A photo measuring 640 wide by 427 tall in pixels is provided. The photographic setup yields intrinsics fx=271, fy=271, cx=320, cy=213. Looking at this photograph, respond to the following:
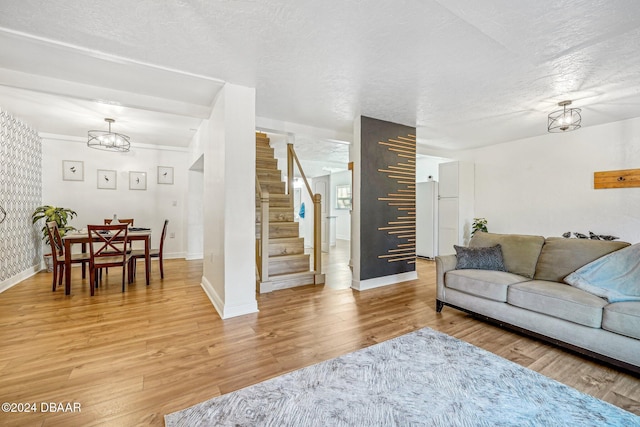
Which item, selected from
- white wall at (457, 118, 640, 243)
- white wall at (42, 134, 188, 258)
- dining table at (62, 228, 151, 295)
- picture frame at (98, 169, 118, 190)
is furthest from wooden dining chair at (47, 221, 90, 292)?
white wall at (457, 118, 640, 243)

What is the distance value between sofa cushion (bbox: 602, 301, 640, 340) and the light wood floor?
323 millimetres

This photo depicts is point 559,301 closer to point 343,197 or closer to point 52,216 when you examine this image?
point 52,216

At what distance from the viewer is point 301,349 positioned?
7.38ft

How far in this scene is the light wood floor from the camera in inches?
66.3

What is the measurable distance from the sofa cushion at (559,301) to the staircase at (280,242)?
8.51 feet

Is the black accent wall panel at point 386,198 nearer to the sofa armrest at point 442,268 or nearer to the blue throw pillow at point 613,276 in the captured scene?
the sofa armrest at point 442,268

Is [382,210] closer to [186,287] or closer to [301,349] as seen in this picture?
[301,349]

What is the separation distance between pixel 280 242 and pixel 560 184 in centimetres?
496

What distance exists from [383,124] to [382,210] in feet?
4.38

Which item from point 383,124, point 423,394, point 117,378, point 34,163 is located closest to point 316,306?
point 423,394

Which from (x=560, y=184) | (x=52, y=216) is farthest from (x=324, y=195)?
(x=52, y=216)

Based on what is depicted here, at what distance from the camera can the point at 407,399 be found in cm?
166

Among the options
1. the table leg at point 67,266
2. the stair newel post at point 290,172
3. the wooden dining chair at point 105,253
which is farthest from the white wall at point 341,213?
the table leg at point 67,266

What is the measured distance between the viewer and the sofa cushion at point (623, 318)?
6.04 feet
